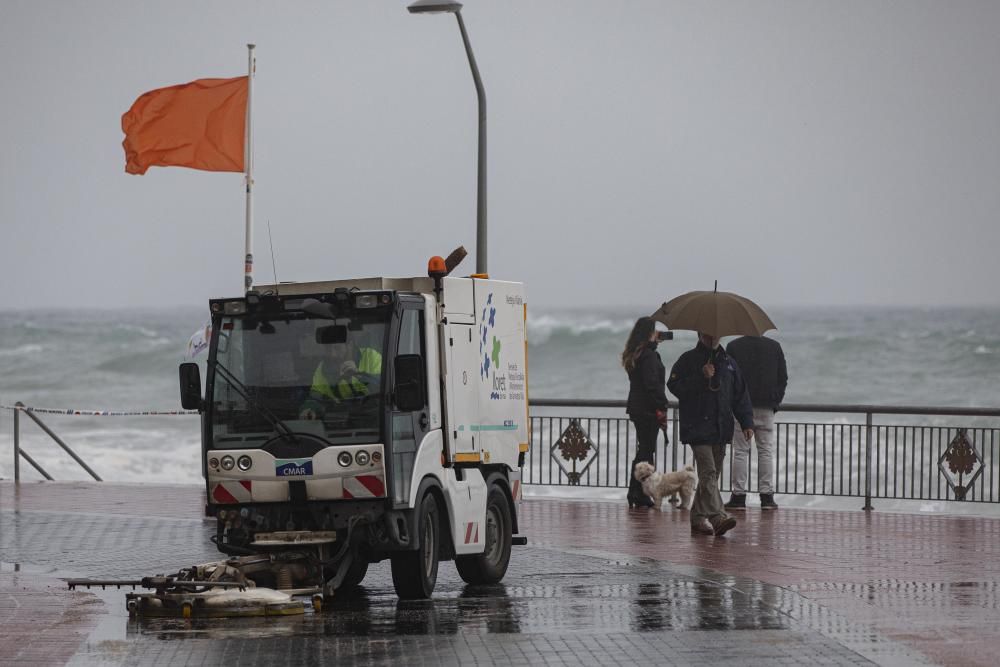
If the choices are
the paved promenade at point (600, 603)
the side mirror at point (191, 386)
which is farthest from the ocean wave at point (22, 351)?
the side mirror at point (191, 386)

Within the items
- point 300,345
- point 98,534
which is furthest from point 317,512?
point 98,534

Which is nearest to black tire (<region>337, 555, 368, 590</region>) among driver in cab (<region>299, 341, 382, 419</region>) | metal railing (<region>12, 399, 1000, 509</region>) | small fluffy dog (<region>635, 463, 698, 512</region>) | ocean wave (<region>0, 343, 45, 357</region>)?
driver in cab (<region>299, 341, 382, 419</region>)

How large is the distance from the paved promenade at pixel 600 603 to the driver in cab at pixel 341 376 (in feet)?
4.64

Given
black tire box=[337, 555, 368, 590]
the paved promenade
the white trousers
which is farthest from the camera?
the white trousers

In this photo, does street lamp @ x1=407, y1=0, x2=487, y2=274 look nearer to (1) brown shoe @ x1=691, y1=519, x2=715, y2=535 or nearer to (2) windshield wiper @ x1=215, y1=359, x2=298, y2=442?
(1) brown shoe @ x1=691, y1=519, x2=715, y2=535

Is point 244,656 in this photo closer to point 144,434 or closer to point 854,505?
point 854,505

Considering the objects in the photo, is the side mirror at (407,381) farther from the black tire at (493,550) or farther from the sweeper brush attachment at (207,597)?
the black tire at (493,550)

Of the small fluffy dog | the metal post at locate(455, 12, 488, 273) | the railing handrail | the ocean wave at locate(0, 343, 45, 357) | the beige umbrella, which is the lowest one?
the small fluffy dog

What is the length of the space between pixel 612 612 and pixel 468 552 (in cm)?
168

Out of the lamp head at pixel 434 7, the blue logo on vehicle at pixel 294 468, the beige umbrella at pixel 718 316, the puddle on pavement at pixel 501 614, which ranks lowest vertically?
the puddle on pavement at pixel 501 614

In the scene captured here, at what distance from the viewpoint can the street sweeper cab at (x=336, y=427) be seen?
1051cm

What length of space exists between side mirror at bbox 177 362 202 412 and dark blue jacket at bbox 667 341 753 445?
545cm

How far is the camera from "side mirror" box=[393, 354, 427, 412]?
10445 mm

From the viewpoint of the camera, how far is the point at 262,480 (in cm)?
1066
